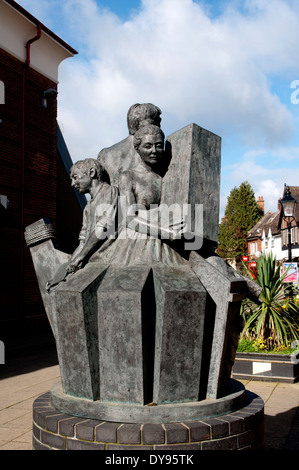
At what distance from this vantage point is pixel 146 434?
2.71 meters

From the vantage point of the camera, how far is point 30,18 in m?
12.2

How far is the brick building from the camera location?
11.9 m

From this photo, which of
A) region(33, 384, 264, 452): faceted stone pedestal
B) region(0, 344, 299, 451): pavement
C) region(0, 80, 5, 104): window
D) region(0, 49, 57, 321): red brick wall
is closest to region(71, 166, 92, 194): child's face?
region(33, 384, 264, 452): faceted stone pedestal

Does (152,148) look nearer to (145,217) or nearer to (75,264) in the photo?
(145,217)

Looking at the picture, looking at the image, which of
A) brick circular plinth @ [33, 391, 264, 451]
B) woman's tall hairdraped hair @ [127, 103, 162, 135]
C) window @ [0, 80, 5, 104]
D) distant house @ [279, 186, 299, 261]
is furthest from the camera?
distant house @ [279, 186, 299, 261]

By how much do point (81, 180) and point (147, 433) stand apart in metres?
2.00

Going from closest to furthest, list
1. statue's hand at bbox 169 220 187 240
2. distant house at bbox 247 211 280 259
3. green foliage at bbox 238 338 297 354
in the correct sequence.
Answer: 1. statue's hand at bbox 169 220 187 240
2. green foliage at bbox 238 338 297 354
3. distant house at bbox 247 211 280 259

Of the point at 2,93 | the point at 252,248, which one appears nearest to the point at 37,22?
the point at 2,93

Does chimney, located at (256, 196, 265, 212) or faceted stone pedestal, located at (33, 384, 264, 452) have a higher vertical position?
chimney, located at (256, 196, 265, 212)

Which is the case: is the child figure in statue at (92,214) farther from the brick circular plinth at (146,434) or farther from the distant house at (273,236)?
A: the distant house at (273,236)

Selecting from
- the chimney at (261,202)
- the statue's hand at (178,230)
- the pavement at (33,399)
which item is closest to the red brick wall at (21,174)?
the pavement at (33,399)

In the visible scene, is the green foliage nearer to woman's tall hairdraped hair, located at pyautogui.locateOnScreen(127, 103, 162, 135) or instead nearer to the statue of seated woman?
the statue of seated woman

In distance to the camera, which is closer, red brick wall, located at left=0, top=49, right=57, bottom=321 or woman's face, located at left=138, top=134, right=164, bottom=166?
woman's face, located at left=138, top=134, right=164, bottom=166

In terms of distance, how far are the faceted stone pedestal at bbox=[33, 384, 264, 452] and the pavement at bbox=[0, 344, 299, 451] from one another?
141 cm
